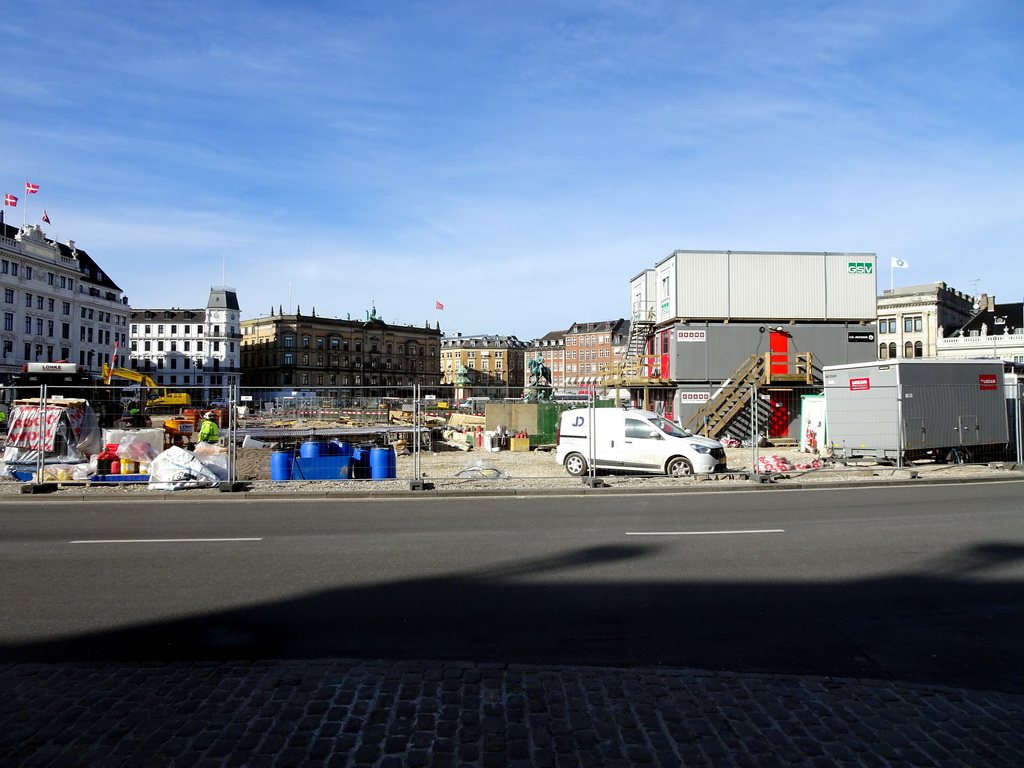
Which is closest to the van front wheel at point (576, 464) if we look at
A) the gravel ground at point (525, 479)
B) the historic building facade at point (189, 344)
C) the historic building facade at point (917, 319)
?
the gravel ground at point (525, 479)

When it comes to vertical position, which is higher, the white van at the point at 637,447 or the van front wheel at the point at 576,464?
the white van at the point at 637,447

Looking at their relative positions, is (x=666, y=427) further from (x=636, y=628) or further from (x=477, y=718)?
(x=477, y=718)

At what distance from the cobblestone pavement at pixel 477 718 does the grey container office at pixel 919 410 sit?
A: 16229 millimetres

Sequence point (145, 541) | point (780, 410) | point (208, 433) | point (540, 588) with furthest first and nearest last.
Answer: point (780, 410)
point (208, 433)
point (145, 541)
point (540, 588)

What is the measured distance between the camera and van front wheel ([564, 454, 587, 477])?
1852 centimetres

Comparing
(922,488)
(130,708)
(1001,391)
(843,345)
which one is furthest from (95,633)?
(843,345)

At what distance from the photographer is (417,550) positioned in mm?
9125

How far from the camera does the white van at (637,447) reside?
687 inches

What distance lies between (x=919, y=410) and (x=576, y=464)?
31.1 ft

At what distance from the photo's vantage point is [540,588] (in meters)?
7.24

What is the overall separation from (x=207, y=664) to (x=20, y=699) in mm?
1101

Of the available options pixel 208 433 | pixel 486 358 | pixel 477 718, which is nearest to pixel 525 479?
pixel 208 433

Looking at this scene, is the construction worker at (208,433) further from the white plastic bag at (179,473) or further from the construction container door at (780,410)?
the construction container door at (780,410)

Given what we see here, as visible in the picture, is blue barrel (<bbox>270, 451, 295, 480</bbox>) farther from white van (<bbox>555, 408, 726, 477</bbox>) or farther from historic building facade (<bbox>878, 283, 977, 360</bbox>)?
historic building facade (<bbox>878, 283, 977, 360</bbox>)
